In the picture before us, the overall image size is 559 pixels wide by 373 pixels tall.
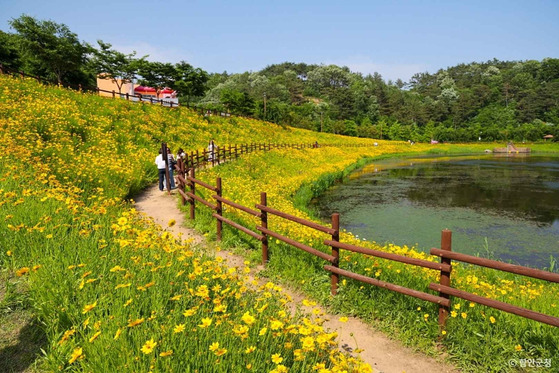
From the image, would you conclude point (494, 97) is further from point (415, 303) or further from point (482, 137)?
point (415, 303)

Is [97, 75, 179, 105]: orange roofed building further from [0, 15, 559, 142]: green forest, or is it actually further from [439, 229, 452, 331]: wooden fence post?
[439, 229, 452, 331]: wooden fence post

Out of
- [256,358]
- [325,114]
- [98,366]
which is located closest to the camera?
[98,366]

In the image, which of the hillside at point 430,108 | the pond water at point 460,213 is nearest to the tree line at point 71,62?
the hillside at point 430,108

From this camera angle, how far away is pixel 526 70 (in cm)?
15488

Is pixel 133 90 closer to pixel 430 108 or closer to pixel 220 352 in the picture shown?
pixel 220 352

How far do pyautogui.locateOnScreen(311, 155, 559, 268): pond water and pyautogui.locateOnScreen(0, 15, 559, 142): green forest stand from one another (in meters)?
25.4

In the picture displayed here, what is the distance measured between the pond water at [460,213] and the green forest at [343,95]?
25402 mm

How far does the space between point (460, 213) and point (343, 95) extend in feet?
327

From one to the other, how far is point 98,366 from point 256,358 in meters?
1.28

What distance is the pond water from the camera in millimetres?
12305

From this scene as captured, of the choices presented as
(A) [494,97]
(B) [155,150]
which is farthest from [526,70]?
(B) [155,150]

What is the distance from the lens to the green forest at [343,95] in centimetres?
4347

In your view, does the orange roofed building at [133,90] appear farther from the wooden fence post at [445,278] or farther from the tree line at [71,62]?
the wooden fence post at [445,278]

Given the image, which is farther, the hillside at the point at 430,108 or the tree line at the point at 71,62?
the hillside at the point at 430,108
